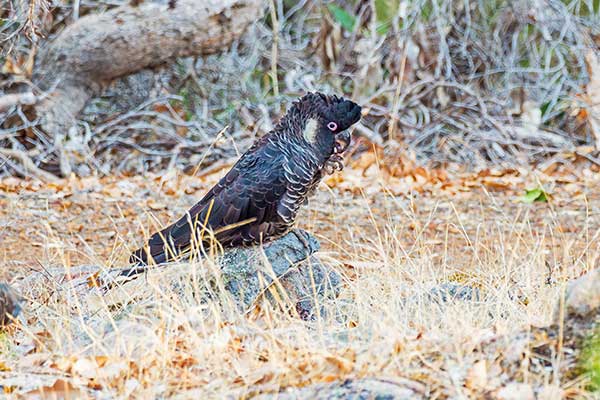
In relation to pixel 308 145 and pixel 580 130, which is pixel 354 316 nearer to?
pixel 308 145

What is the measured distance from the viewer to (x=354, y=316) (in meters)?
3.78

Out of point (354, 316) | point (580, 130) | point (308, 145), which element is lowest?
point (580, 130)

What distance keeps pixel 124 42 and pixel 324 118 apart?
4.31m

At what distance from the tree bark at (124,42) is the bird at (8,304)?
4367mm

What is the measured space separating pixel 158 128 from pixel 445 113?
260 centimetres

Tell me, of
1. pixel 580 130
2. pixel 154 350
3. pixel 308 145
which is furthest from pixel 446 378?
pixel 580 130

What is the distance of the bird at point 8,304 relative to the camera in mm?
3479

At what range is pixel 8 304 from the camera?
352 centimetres

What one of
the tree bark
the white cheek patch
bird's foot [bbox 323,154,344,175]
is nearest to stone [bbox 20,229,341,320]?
bird's foot [bbox 323,154,344,175]

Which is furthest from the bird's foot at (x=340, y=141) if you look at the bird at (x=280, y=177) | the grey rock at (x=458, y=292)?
the grey rock at (x=458, y=292)

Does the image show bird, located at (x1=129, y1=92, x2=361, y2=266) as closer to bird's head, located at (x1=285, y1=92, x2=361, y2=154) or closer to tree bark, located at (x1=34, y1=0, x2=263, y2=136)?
bird's head, located at (x1=285, y1=92, x2=361, y2=154)

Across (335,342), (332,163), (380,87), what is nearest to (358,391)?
(335,342)

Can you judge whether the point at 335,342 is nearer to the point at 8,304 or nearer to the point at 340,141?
the point at 340,141

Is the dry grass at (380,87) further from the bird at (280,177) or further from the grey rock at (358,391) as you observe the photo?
the grey rock at (358,391)
